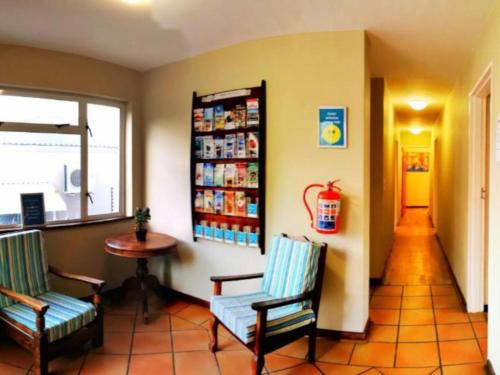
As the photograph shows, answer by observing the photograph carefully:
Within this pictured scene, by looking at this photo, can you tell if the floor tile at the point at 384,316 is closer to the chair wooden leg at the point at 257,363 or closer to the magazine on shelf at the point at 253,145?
the chair wooden leg at the point at 257,363

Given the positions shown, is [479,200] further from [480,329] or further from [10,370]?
[10,370]

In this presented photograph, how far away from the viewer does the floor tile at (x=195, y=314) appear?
3.05 metres

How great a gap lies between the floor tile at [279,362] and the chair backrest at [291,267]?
40 centimetres

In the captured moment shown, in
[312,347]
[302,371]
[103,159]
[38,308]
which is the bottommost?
[302,371]

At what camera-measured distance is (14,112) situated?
3.04 m

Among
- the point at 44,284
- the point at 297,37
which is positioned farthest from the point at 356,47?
the point at 44,284

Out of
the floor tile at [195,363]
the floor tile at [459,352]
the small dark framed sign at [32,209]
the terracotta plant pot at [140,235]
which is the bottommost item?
the floor tile at [195,363]

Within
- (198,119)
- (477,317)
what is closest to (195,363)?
(198,119)

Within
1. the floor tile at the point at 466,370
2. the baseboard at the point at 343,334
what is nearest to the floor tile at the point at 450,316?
the floor tile at the point at 466,370

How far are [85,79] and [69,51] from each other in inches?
10.3

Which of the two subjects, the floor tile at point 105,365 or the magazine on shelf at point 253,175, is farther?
the magazine on shelf at point 253,175

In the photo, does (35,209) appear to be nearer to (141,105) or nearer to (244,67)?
(141,105)

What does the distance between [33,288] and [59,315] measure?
486 millimetres

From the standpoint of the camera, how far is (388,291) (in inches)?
147
